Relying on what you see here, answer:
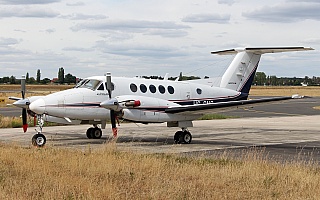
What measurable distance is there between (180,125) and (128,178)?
9615 mm

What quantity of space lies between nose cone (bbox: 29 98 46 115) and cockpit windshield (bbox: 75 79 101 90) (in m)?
2.13

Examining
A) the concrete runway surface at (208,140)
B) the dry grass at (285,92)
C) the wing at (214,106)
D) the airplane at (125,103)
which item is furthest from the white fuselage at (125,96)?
the dry grass at (285,92)

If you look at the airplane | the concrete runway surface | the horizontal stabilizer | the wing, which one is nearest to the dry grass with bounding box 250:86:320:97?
the concrete runway surface

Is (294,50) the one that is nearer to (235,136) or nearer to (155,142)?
(235,136)

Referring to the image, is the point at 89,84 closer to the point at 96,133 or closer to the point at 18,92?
the point at 96,133

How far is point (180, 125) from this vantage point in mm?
20562

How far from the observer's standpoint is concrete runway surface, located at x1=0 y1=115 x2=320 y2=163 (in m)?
18.1

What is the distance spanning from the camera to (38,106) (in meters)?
18.8

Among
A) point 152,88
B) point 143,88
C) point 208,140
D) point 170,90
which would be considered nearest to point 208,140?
point 208,140

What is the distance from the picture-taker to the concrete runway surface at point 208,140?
18094 millimetres

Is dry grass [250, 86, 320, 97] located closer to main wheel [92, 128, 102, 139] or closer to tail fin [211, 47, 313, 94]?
tail fin [211, 47, 313, 94]

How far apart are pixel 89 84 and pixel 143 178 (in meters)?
9.99

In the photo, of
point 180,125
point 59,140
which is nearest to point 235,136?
point 180,125

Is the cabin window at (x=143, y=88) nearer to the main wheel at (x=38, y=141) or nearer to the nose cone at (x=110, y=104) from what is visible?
the nose cone at (x=110, y=104)
